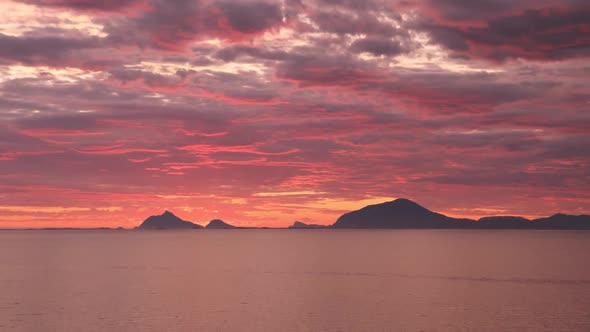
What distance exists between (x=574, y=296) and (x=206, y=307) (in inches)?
2074

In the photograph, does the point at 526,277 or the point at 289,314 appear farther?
the point at 526,277

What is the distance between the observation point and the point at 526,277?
126 meters

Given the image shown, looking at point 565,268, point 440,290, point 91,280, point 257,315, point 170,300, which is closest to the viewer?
point 257,315

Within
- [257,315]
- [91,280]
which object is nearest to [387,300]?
[257,315]

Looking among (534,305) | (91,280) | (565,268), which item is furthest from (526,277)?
(91,280)

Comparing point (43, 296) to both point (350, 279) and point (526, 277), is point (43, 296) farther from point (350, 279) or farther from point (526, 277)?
→ point (526, 277)

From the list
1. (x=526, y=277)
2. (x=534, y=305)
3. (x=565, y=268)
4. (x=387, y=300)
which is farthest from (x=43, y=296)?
(x=565, y=268)

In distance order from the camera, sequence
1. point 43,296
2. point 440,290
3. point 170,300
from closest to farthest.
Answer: point 170,300 → point 43,296 → point 440,290

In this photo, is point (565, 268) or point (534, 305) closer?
point (534, 305)

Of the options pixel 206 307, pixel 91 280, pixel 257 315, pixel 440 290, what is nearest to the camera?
pixel 257 315

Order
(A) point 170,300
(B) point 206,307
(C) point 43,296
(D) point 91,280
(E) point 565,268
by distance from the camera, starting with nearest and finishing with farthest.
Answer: (B) point 206,307 → (A) point 170,300 → (C) point 43,296 → (D) point 91,280 → (E) point 565,268

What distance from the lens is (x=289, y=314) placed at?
3041 inches

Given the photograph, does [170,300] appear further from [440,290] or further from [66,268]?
[66,268]

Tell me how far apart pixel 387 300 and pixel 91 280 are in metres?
58.7
